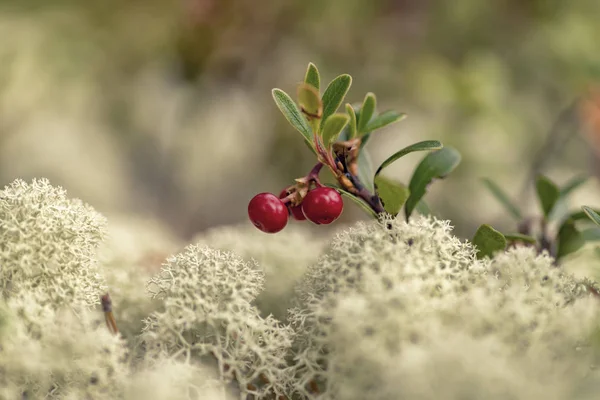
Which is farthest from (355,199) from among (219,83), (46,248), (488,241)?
(219,83)

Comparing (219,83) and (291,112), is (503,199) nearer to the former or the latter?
(291,112)

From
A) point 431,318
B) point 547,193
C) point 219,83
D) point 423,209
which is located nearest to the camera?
point 431,318

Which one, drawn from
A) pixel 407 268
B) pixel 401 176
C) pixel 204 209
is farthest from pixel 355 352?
pixel 204 209

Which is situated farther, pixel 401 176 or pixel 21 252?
pixel 401 176

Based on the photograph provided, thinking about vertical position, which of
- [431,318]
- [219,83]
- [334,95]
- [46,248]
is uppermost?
[219,83]

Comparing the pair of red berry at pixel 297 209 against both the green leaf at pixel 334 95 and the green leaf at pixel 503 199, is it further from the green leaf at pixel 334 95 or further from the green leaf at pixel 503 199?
the green leaf at pixel 503 199

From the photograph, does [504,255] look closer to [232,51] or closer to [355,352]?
[355,352]

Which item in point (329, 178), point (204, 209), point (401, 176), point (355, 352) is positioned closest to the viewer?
point (355, 352)
